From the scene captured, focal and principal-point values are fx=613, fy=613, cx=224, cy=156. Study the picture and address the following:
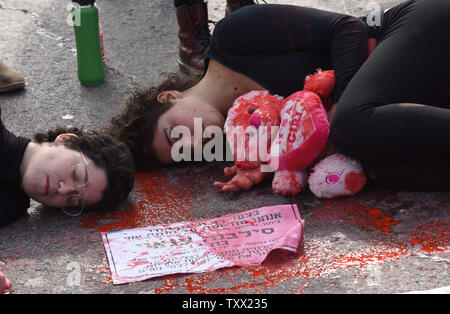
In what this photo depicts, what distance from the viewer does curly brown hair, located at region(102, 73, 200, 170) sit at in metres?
2.36

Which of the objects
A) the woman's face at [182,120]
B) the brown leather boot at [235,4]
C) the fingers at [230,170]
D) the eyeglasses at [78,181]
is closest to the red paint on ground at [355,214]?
the fingers at [230,170]

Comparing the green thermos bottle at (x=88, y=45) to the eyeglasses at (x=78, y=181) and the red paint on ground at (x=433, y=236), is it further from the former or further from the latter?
the red paint on ground at (x=433, y=236)

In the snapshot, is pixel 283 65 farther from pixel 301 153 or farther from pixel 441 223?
pixel 441 223

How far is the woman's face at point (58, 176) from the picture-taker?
200 cm

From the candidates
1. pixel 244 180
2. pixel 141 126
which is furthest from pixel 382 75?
pixel 141 126

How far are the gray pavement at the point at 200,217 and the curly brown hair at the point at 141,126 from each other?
9cm

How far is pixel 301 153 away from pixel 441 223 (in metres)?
0.51

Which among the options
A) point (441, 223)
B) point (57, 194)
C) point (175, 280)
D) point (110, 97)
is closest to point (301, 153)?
point (441, 223)

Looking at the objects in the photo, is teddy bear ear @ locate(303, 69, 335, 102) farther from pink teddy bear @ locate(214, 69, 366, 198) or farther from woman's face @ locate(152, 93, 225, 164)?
woman's face @ locate(152, 93, 225, 164)

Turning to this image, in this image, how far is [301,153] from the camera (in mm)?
2119

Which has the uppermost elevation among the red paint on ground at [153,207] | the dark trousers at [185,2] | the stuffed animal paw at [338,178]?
the dark trousers at [185,2]

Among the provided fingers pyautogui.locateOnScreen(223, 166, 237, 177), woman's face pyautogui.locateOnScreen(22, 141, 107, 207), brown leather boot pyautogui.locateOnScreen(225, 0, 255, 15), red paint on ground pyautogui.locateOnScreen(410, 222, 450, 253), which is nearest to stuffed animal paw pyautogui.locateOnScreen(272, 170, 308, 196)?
fingers pyautogui.locateOnScreen(223, 166, 237, 177)

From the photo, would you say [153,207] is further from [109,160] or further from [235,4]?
[235,4]

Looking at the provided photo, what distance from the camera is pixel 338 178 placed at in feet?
6.91
